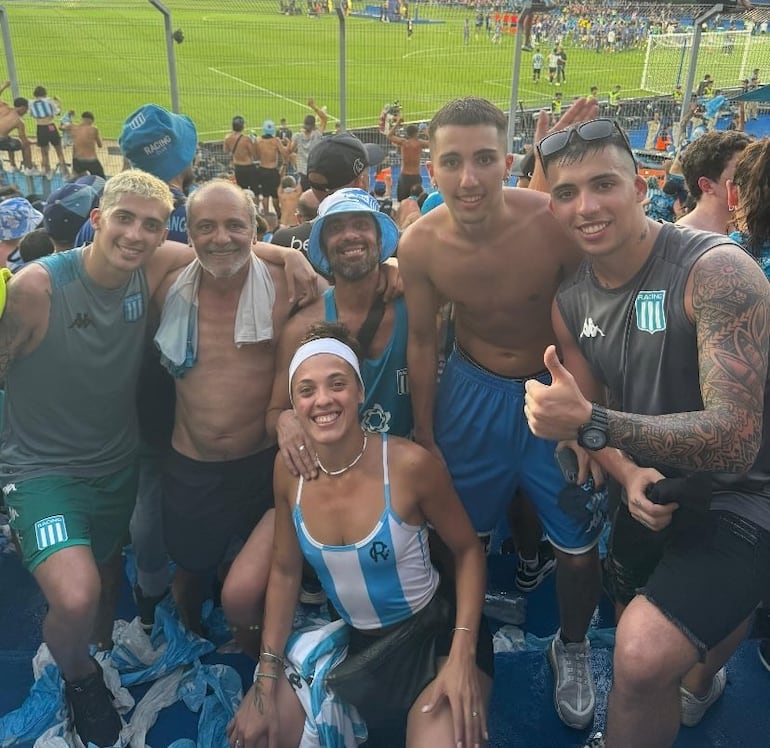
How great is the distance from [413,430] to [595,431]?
1.28m

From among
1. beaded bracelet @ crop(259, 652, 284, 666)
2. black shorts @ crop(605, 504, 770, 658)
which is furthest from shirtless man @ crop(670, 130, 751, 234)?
beaded bracelet @ crop(259, 652, 284, 666)

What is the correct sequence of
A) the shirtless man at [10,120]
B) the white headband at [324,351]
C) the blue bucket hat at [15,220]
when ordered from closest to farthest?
the white headband at [324,351] → the blue bucket hat at [15,220] → the shirtless man at [10,120]

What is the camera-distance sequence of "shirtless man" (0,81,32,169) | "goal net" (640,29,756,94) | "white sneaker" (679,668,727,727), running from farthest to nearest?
1. "goal net" (640,29,756,94)
2. "shirtless man" (0,81,32,169)
3. "white sneaker" (679,668,727,727)

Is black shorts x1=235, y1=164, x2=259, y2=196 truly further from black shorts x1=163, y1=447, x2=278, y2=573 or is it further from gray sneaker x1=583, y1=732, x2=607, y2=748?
gray sneaker x1=583, y1=732, x2=607, y2=748

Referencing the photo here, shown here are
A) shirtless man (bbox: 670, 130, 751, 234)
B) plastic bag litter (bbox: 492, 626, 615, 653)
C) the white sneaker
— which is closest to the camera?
the white sneaker

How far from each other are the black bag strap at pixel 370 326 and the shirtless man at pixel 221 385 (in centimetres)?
36

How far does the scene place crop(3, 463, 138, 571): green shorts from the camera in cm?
263

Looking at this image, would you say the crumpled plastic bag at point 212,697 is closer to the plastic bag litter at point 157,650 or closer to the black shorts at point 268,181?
the plastic bag litter at point 157,650

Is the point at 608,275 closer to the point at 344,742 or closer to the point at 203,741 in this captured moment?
the point at 344,742

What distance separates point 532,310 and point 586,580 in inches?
44.0

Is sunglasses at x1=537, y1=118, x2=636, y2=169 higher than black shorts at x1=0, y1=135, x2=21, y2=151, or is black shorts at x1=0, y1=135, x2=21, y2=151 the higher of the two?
sunglasses at x1=537, y1=118, x2=636, y2=169

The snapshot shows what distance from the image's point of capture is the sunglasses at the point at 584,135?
2154mm

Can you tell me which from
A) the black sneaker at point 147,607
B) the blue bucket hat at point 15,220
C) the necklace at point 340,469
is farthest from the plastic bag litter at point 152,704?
the blue bucket hat at point 15,220

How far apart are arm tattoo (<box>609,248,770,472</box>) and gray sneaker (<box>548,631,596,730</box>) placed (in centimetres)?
132
